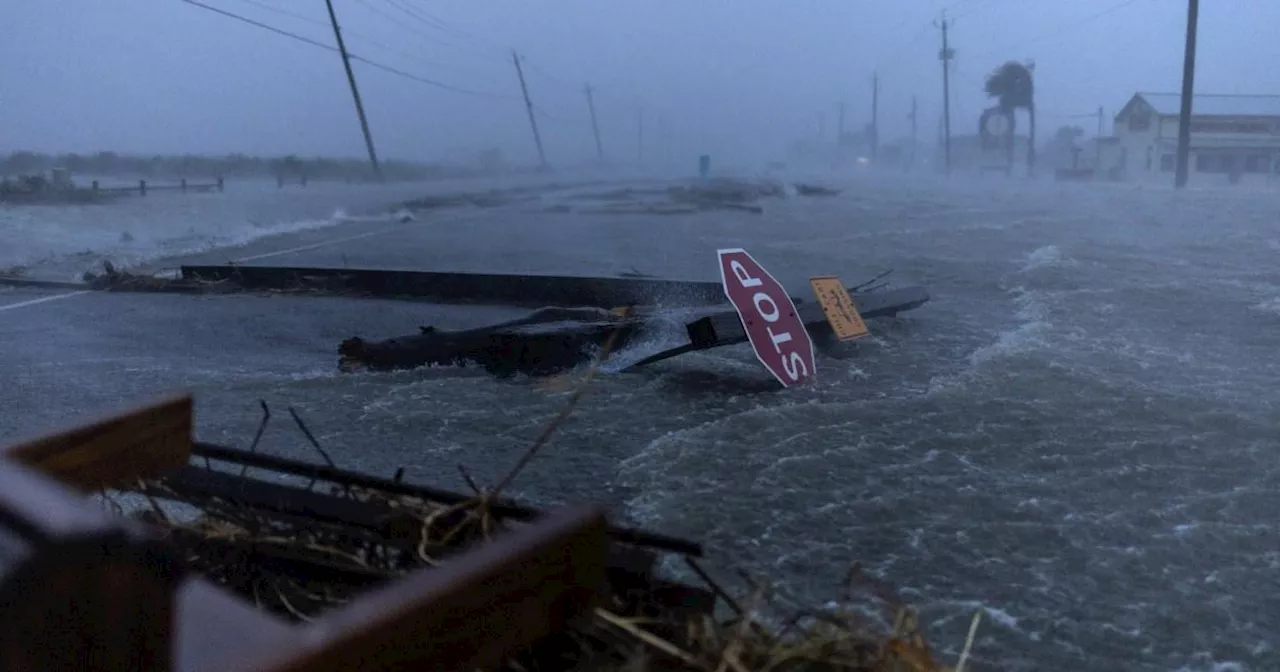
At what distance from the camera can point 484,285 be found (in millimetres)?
13391

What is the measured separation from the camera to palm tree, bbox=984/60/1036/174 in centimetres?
7712

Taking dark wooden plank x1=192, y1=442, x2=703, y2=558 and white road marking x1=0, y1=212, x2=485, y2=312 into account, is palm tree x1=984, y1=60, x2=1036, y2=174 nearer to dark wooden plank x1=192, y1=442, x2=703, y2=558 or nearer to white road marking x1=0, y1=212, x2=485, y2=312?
white road marking x1=0, y1=212, x2=485, y2=312

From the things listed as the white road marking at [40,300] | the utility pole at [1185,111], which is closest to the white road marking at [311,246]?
the white road marking at [40,300]

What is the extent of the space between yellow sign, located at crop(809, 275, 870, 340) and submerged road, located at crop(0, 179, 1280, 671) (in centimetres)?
23

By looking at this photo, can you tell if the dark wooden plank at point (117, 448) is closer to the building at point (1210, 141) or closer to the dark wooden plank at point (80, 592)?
the dark wooden plank at point (80, 592)

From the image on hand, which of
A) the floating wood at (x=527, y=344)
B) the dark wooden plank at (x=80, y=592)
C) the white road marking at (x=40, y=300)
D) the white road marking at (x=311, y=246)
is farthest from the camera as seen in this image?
the white road marking at (x=311, y=246)

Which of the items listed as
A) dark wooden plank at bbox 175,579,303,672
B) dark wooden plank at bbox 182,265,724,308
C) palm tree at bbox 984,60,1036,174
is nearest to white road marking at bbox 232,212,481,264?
dark wooden plank at bbox 182,265,724,308

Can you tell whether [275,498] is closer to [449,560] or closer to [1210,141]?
[449,560]

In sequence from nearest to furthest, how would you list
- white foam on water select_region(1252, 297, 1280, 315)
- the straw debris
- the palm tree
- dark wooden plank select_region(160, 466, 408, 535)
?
the straw debris, dark wooden plank select_region(160, 466, 408, 535), white foam on water select_region(1252, 297, 1280, 315), the palm tree

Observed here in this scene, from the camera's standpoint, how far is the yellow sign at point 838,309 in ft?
29.5

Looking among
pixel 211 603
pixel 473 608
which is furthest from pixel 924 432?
pixel 211 603

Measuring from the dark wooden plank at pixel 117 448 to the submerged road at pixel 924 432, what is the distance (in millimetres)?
2225

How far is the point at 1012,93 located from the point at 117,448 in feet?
270

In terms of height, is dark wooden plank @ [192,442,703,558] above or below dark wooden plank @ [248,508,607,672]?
below
